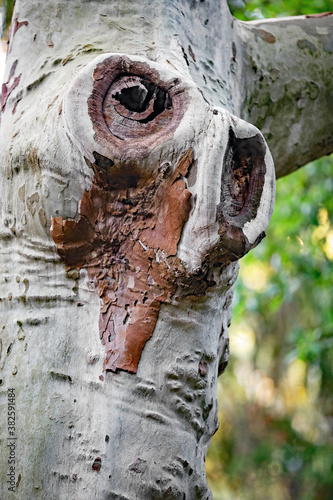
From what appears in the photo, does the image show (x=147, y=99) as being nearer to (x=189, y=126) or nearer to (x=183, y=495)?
(x=189, y=126)

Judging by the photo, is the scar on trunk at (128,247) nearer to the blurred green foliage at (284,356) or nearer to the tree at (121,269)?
the tree at (121,269)

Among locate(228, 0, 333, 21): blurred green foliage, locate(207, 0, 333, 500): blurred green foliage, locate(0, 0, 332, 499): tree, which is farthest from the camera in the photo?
locate(207, 0, 333, 500): blurred green foliage

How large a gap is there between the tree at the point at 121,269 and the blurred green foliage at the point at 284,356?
1380mm

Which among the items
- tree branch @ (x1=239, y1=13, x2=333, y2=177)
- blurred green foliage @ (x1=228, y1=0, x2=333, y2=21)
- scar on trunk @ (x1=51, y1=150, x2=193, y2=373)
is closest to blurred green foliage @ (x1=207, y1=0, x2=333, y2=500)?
blurred green foliage @ (x1=228, y1=0, x2=333, y2=21)

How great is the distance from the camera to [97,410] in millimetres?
819

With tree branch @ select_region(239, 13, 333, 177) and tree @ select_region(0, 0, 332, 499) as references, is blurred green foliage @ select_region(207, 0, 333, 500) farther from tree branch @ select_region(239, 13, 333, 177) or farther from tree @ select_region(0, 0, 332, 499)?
tree @ select_region(0, 0, 332, 499)

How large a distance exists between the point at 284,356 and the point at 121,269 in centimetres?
615

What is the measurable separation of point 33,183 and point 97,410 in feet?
1.33

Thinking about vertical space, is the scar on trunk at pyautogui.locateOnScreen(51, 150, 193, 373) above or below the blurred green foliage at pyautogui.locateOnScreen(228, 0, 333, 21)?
below

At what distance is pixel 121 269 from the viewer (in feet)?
2.85

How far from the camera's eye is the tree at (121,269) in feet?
2.66

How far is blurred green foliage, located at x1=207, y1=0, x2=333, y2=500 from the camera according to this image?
10.0ft

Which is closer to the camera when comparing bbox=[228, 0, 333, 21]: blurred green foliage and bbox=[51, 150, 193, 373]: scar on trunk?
bbox=[51, 150, 193, 373]: scar on trunk

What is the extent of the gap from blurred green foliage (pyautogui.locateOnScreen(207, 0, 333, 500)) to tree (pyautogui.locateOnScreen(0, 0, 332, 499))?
1380 millimetres
